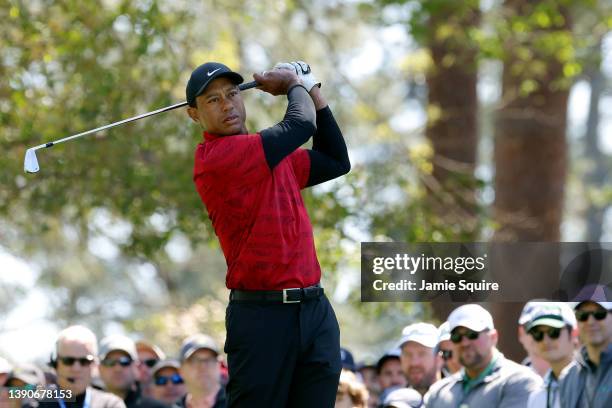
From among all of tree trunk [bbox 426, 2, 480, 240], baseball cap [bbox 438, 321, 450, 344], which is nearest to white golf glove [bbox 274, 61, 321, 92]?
baseball cap [bbox 438, 321, 450, 344]

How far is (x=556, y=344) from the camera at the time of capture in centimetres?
779

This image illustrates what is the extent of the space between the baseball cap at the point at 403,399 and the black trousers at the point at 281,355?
2.65 metres

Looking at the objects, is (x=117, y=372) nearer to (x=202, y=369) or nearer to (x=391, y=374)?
Answer: (x=202, y=369)

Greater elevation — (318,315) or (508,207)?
(508,207)

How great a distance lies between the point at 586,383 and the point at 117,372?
3644mm

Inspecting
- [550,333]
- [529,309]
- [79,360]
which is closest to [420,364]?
[529,309]

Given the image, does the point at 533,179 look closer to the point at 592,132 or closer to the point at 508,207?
Answer: the point at 508,207

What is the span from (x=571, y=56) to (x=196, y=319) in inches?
219

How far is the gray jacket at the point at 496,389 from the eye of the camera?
25.2ft

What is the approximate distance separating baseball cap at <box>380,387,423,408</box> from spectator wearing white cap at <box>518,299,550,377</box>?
0.73 m

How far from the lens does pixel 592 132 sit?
113ft

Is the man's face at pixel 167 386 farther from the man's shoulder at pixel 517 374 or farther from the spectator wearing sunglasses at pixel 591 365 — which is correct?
the spectator wearing sunglasses at pixel 591 365

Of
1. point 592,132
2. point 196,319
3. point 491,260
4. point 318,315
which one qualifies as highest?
point 592,132

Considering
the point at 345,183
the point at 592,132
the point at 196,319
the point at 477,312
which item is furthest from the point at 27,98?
the point at 592,132
